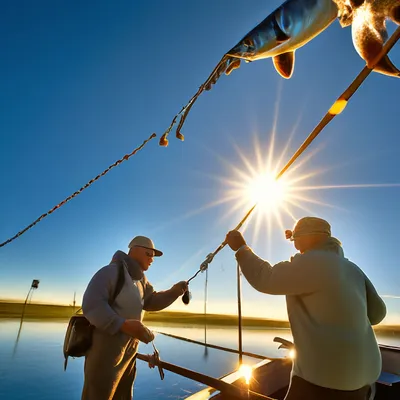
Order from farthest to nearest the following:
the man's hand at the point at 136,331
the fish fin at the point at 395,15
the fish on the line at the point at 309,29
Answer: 1. the man's hand at the point at 136,331
2. the fish on the line at the point at 309,29
3. the fish fin at the point at 395,15

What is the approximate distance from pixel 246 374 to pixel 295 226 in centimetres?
338

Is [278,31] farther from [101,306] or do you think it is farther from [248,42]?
[101,306]

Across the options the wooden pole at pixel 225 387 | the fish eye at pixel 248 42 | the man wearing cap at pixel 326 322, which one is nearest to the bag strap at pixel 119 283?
the wooden pole at pixel 225 387

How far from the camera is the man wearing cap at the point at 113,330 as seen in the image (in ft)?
9.50

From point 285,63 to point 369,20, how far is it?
3.18 ft

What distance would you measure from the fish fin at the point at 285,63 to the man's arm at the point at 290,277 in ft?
5.10

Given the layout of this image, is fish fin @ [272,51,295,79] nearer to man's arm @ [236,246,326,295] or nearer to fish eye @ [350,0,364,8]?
fish eye @ [350,0,364,8]

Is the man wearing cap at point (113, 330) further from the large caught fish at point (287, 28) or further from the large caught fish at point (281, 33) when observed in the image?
the large caught fish at point (287, 28)

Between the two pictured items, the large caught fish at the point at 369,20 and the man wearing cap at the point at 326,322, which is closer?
the large caught fish at the point at 369,20

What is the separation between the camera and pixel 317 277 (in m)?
2.03

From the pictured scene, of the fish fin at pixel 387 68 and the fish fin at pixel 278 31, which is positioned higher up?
the fish fin at pixel 278 31

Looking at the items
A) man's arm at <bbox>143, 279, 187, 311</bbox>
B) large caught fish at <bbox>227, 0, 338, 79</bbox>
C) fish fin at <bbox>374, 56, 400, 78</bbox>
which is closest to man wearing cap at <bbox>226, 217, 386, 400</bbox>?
fish fin at <bbox>374, 56, 400, 78</bbox>

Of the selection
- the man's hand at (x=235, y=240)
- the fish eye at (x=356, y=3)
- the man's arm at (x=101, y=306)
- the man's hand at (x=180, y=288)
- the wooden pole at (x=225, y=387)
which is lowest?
the wooden pole at (x=225, y=387)

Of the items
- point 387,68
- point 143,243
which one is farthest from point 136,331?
point 387,68
